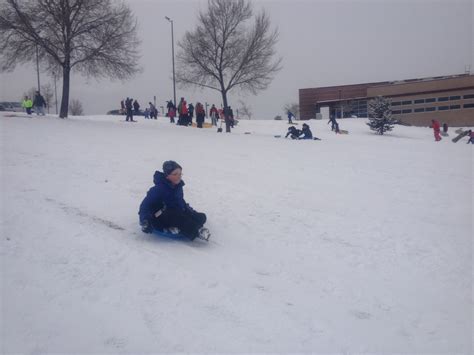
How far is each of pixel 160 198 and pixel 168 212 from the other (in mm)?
225

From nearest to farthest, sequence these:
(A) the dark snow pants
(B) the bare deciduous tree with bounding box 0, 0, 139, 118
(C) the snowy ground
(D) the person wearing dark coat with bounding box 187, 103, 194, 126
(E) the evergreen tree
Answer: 1. (C) the snowy ground
2. (A) the dark snow pants
3. (B) the bare deciduous tree with bounding box 0, 0, 139, 118
4. (D) the person wearing dark coat with bounding box 187, 103, 194, 126
5. (E) the evergreen tree

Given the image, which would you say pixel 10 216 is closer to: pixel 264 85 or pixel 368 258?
pixel 368 258

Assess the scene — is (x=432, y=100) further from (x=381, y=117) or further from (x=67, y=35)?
(x=67, y=35)

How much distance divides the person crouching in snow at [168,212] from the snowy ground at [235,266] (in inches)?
8.7

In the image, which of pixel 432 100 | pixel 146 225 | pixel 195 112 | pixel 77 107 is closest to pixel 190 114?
pixel 195 112

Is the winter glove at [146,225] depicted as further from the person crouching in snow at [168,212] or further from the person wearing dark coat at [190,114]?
the person wearing dark coat at [190,114]

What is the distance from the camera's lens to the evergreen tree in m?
30.2

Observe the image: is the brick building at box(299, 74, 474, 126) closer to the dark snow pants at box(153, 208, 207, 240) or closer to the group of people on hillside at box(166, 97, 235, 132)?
the group of people on hillside at box(166, 97, 235, 132)

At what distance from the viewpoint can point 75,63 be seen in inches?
858

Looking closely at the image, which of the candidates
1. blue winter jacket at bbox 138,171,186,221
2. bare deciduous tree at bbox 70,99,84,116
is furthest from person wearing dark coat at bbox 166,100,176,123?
bare deciduous tree at bbox 70,99,84,116

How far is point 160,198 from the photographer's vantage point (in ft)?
16.3

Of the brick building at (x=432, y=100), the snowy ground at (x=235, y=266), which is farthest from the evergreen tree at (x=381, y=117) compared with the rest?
the snowy ground at (x=235, y=266)

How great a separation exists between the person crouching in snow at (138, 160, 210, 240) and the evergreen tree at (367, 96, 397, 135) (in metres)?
28.4

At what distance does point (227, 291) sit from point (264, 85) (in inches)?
908
